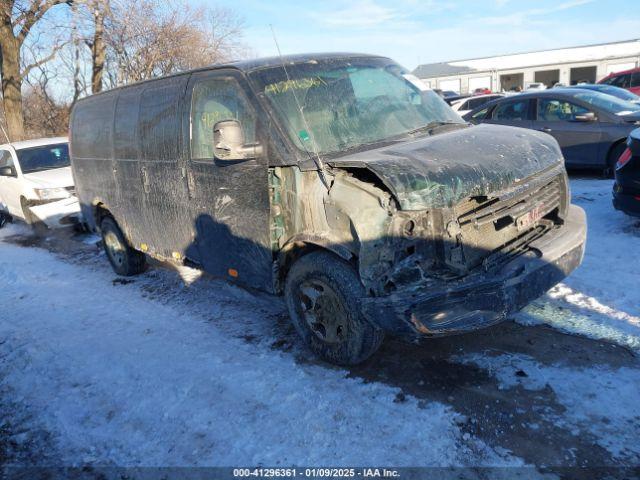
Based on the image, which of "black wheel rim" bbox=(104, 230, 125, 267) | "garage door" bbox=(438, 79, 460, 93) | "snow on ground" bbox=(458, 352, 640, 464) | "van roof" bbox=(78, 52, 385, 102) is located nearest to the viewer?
"snow on ground" bbox=(458, 352, 640, 464)

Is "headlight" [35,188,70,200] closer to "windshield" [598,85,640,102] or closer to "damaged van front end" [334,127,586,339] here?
"damaged van front end" [334,127,586,339]

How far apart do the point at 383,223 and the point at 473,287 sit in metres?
0.65

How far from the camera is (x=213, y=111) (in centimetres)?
409

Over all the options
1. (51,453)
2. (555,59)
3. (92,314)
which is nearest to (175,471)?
(51,453)

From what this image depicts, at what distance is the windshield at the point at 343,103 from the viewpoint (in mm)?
3643

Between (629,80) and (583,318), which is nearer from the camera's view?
(583,318)

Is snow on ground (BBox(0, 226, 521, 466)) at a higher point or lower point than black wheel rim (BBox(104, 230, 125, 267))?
lower

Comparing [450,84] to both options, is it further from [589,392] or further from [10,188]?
[589,392]

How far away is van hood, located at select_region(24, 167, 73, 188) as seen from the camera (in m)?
8.58

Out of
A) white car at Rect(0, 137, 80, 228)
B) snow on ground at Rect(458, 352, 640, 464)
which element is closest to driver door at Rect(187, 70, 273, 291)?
snow on ground at Rect(458, 352, 640, 464)

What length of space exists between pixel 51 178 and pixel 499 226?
26.3 feet

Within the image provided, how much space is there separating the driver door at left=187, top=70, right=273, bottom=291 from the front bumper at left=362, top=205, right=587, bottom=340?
1.17m

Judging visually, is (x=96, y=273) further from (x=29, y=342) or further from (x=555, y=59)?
(x=555, y=59)

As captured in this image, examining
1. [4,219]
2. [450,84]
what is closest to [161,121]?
[4,219]
